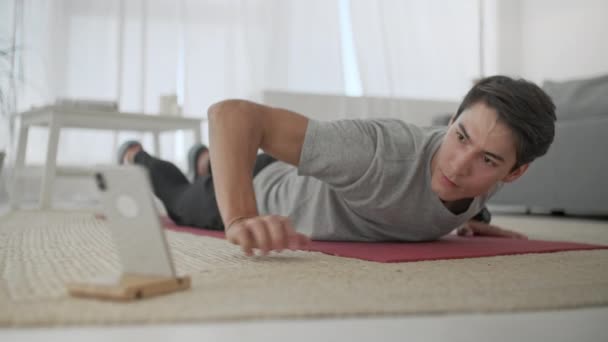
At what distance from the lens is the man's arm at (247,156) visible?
870mm

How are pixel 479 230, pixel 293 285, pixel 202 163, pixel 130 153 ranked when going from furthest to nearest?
pixel 130 153
pixel 202 163
pixel 479 230
pixel 293 285

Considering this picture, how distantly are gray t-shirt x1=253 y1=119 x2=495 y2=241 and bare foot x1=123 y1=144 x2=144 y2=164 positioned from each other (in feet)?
3.06

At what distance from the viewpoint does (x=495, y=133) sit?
1065 millimetres

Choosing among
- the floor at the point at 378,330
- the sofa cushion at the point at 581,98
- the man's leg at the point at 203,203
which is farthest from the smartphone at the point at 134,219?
the sofa cushion at the point at 581,98

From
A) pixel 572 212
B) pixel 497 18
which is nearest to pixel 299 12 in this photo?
pixel 497 18

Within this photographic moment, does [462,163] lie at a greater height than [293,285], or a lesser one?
greater

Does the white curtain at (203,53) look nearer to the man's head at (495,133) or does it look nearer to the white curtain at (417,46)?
the white curtain at (417,46)

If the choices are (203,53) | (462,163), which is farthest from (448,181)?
(203,53)

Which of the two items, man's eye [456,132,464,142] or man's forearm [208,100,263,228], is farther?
man's eye [456,132,464,142]

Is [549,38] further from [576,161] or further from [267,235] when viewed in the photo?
[267,235]

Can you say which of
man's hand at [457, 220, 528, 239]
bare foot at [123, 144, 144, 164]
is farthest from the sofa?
bare foot at [123, 144, 144, 164]

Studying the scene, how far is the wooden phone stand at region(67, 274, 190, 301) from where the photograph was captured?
65cm

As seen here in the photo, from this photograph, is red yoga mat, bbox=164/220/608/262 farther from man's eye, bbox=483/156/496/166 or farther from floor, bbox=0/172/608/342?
floor, bbox=0/172/608/342

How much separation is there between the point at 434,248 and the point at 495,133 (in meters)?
0.32
